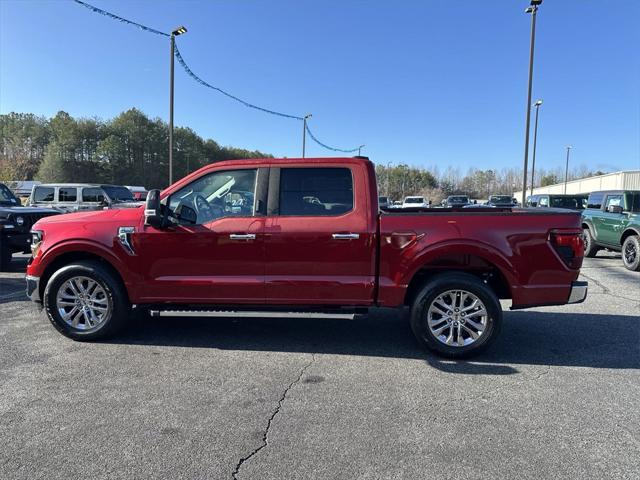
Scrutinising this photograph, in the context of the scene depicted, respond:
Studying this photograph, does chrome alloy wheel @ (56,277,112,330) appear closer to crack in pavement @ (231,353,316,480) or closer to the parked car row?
crack in pavement @ (231,353,316,480)

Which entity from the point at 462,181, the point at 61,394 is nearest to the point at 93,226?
the point at 61,394

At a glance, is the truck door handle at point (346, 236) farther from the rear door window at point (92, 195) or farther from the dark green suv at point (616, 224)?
the rear door window at point (92, 195)

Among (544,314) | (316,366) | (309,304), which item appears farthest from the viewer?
(544,314)

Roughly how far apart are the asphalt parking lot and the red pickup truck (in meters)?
0.47

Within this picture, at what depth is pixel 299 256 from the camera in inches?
191

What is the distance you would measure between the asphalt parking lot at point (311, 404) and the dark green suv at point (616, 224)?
6.53 meters

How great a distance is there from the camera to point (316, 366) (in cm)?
456

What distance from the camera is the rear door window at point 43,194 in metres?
16.7

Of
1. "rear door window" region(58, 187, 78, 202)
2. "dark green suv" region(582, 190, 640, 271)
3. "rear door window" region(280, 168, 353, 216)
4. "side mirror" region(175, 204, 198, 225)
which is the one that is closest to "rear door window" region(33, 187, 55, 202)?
"rear door window" region(58, 187, 78, 202)

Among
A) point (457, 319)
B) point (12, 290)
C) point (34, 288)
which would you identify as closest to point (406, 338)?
point (457, 319)

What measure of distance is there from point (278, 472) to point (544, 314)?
521 cm

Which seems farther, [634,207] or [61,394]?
[634,207]

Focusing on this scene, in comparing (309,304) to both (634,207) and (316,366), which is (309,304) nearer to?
(316,366)

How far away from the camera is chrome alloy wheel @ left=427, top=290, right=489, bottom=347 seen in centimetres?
474
